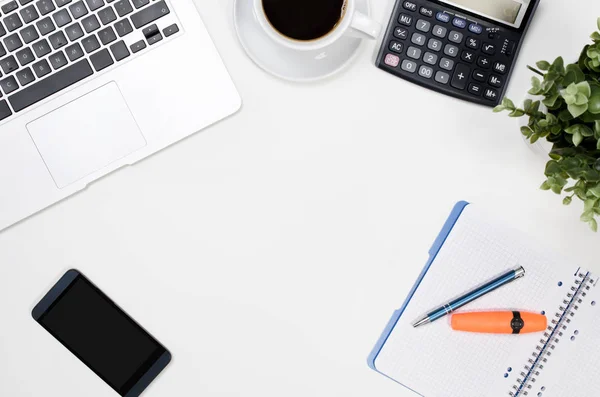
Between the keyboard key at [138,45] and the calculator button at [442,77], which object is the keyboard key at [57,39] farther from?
the calculator button at [442,77]

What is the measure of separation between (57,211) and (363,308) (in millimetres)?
401

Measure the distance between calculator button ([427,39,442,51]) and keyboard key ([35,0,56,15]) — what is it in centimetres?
43

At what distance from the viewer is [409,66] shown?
72 cm

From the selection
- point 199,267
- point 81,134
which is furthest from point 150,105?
point 199,267

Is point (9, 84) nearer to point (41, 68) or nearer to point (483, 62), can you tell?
point (41, 68)

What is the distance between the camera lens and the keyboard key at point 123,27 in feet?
2.28

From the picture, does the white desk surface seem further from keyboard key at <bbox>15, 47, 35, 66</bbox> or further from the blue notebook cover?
keyboard key at <bbox>15, 47, 35, 66</bbox>

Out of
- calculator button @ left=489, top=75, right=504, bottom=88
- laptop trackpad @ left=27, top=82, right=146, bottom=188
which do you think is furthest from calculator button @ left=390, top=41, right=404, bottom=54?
laptop trackpad @ left=27, top=82, right=146, bottom=188

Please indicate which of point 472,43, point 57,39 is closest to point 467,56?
point 472,43

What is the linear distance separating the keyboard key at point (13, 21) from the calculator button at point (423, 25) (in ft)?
1.49

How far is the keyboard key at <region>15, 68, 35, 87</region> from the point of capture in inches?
27.5

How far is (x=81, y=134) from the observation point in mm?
726

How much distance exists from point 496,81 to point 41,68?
1.72 feet

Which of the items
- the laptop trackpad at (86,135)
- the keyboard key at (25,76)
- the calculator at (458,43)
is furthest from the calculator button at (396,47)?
the keyboard key at (25,76)
